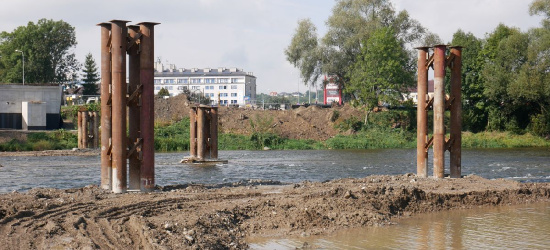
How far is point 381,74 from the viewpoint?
230 ft

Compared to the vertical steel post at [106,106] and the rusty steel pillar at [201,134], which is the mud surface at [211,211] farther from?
the rusty steel pillar at [201,134]

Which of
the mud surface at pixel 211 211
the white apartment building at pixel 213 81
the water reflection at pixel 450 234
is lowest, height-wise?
the water reflection at pixel 450 234

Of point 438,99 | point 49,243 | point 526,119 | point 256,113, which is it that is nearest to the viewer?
point 49,243

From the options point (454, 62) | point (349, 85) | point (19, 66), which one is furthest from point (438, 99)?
point (19, 66)

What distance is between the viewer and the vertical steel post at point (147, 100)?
18078mm

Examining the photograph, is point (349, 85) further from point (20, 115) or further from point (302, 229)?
point (302, 229)

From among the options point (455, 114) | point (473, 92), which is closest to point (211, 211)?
point (455, 114)

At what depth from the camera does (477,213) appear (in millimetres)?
16750

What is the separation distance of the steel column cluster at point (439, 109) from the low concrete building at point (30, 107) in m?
51.4

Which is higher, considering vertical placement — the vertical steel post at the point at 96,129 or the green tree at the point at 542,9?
the green tree at the point at 542,9

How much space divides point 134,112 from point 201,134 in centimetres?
1805

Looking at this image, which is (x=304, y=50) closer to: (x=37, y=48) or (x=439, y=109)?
(x=37, y=48)

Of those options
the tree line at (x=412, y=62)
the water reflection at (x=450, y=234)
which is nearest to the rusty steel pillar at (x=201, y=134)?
the water reflection at (x=450, y=234)

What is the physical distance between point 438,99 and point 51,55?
295ft
